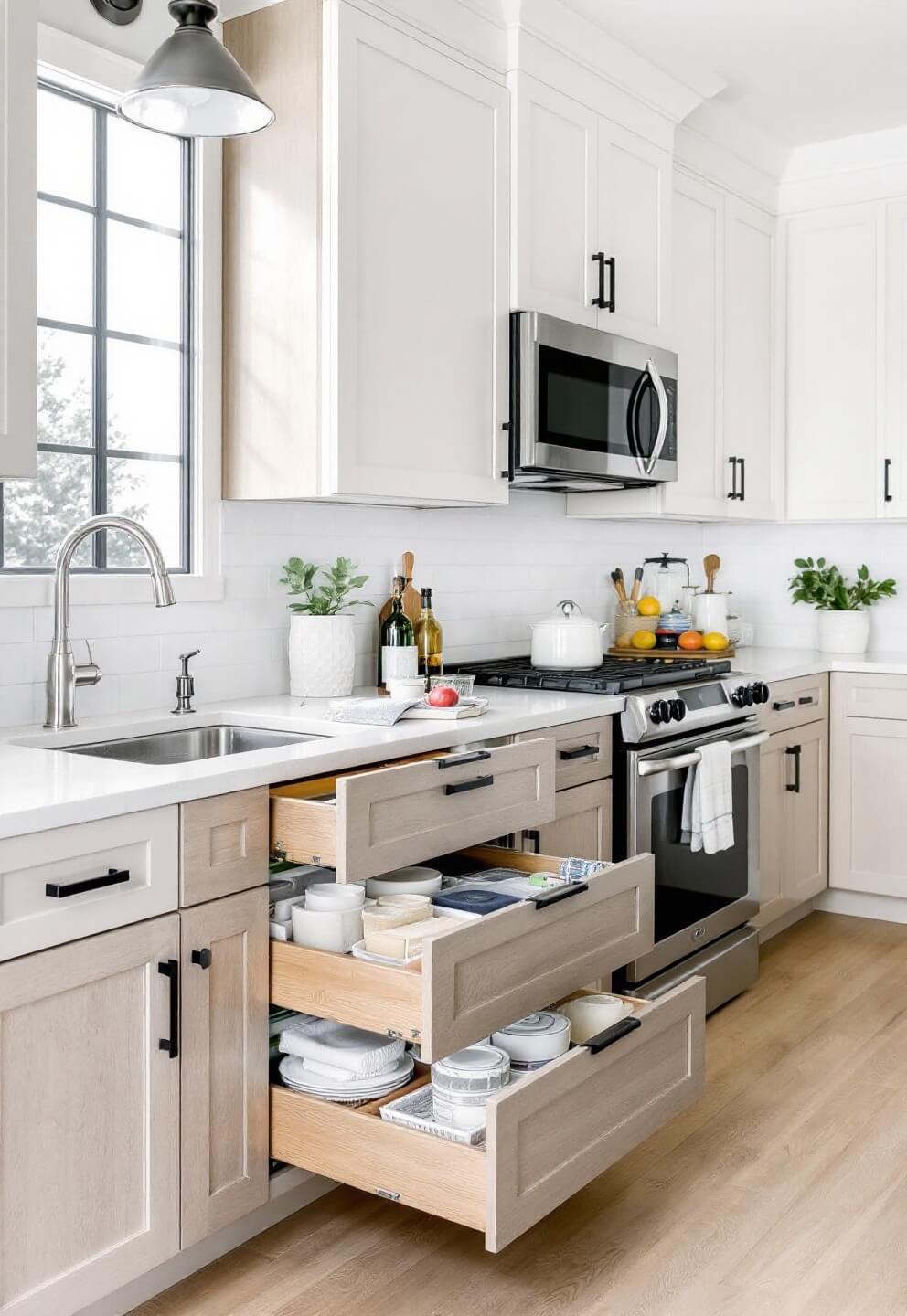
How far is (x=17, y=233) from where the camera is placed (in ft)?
6.28

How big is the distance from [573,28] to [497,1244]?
2898 millimetres

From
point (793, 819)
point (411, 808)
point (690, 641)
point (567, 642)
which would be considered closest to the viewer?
point (411, 808)

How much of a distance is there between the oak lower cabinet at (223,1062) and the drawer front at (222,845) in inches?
1.2

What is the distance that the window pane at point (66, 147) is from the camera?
8.05ft

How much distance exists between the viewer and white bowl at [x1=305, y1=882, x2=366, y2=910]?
2.08 metres

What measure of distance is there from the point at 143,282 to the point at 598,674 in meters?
1.48

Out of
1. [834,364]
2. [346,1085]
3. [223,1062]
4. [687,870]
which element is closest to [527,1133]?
[346,1085]

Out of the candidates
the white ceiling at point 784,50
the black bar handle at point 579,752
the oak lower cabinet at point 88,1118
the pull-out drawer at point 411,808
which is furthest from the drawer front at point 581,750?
the white ceiling at point 784,50

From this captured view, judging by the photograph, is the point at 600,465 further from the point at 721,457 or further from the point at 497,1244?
the point at 497,1244

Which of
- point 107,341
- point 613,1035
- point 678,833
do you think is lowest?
point 613,1035

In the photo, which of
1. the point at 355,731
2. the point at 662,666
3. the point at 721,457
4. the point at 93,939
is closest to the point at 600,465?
the point at 662,666

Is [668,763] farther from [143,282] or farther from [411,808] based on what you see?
[143,282]

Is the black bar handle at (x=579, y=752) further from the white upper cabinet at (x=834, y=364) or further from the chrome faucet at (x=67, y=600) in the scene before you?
the white upper cabinet at (x=834, y=364)

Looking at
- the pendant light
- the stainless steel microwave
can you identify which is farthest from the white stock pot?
the pendant light
